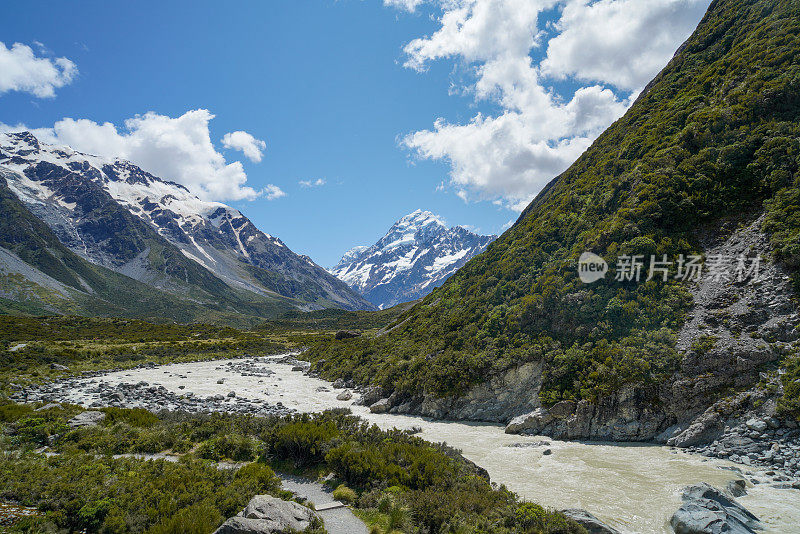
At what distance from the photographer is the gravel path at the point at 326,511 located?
1040cm

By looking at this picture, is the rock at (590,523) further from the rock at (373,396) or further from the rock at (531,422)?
the rock at (373,396)

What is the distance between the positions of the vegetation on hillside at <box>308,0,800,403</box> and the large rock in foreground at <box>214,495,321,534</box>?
2083cm

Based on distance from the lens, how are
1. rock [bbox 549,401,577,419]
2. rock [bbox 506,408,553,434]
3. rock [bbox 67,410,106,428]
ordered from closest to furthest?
rock [bbox 67,410,106,428] < rock [bbox 549,401,577,419] < rock [bbox 506,408,553,434]

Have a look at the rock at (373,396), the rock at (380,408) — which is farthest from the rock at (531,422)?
the rock at (373,396)

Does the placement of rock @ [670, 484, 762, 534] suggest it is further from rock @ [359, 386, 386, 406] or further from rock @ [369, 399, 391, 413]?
rock @ [359, 386, 386, 406]

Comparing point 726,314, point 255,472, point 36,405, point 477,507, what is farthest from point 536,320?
point 36,405

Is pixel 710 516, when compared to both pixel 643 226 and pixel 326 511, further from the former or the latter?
pixel 643 226

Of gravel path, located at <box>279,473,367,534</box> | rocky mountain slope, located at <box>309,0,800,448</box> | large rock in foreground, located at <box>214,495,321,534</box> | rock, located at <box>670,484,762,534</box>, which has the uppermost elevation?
rocky mountain slope, located at <box>309,0,800,448</box>

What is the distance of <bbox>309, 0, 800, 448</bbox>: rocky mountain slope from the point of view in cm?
2148

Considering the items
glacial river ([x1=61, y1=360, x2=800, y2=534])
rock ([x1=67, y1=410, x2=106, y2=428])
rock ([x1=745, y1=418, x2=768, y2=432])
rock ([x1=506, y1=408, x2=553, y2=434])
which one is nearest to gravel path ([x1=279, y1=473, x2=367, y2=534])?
glacial river ([x1=61, y1=360, x2=800, y2=534])

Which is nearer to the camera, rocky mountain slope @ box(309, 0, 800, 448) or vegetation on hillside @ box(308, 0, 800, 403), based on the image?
rocky mountain slope @ box(309, 0, 800, 448)

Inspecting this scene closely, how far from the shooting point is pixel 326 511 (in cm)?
1147

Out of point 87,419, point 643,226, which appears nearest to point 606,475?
point 643,226

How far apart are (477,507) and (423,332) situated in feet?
111
